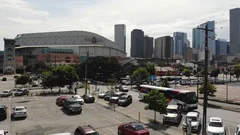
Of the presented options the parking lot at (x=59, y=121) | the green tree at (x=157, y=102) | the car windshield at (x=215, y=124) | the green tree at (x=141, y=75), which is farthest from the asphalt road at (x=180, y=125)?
the green tree at (x=141, y=75)

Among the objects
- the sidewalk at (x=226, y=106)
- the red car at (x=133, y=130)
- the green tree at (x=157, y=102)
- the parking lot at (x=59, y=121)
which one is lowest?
the sidewalk at (x=226, y=106)

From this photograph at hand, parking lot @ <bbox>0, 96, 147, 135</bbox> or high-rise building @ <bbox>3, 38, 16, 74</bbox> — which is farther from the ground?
high-rise building @ <bbox>3, 38, 16, 74</bbox>

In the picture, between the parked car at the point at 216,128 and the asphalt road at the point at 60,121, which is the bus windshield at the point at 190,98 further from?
the parked car at the point at 216,128

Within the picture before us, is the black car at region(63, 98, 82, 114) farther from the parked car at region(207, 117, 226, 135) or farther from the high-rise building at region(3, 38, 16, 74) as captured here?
the high-rise building at region(3, 38, 16, 74)

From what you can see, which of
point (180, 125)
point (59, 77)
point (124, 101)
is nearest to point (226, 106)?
point (180, 125)

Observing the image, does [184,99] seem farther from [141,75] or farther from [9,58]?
[9,58]

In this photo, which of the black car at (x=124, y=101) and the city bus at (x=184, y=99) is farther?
the black car at (x=124, y=101)

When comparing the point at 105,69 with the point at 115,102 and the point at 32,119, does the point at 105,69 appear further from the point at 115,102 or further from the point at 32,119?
the point at 32,119

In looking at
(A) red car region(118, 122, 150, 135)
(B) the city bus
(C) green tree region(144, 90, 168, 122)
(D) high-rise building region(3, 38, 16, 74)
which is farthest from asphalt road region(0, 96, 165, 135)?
(D) high-rise building region(3, 38, 16, 74)

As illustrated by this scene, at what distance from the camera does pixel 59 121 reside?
92.8ft

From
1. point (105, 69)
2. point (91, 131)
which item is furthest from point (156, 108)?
point (105, 69)

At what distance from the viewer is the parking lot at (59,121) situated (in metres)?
24.7

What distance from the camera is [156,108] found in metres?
27.5

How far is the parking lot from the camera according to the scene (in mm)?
24702
